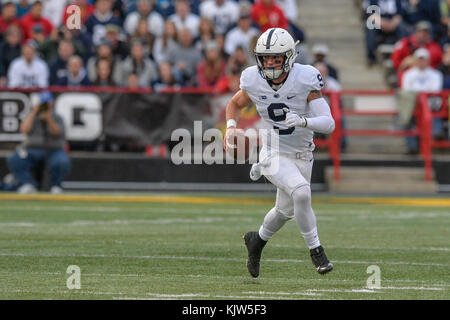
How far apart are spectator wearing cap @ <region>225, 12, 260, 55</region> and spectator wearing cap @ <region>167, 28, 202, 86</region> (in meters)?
0.59

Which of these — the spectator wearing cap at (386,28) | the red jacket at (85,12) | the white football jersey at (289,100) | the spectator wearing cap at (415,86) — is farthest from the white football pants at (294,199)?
the spectator wearing cap at (386,28)

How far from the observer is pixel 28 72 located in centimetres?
1927

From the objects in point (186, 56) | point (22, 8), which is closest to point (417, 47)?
point (186, 56)

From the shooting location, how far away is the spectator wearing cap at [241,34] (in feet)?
65.0

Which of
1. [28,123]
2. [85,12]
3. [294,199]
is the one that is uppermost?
[85,12]

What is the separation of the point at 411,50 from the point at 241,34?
3073 mm

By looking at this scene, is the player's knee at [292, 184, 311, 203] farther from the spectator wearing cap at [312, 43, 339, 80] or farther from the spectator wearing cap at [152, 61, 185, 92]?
the spectator wearing cap at [312, 43, 339, 80]

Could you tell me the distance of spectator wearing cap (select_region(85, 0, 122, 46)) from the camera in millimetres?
20344

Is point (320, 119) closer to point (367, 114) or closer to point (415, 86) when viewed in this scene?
point (367, 114)

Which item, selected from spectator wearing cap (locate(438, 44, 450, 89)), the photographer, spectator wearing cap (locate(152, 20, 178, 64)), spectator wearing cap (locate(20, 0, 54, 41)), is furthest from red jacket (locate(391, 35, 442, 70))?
the photographer

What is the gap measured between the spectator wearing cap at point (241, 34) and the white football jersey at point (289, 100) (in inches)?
427

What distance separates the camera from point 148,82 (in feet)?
63.5
